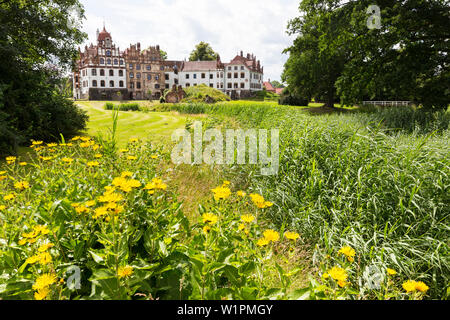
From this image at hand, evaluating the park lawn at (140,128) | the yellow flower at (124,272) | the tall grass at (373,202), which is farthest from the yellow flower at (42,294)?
the park lawn at (140,128)

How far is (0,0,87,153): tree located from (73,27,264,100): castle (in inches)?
1440

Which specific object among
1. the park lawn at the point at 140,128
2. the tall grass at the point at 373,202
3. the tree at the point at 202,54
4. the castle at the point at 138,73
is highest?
the tree at the point at 202,54

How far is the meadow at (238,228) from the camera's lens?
1.68 meters

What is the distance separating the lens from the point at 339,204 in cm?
373

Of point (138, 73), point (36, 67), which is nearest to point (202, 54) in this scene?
point (138, 73)

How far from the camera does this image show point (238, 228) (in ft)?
7.41

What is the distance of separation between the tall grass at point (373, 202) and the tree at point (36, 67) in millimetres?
7423

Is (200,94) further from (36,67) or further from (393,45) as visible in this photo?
(36,67)

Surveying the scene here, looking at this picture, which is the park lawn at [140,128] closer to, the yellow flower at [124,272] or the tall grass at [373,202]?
the tall grass at [373,202]

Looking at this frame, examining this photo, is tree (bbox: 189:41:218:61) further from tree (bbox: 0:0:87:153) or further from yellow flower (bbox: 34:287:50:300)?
yellow flower (bbox: 34:287:50:300)

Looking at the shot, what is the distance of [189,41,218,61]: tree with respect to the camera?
7019 centimetres

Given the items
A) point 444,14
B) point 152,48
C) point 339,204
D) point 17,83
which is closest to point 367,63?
point 444,14

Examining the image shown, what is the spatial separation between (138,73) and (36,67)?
48.0m
